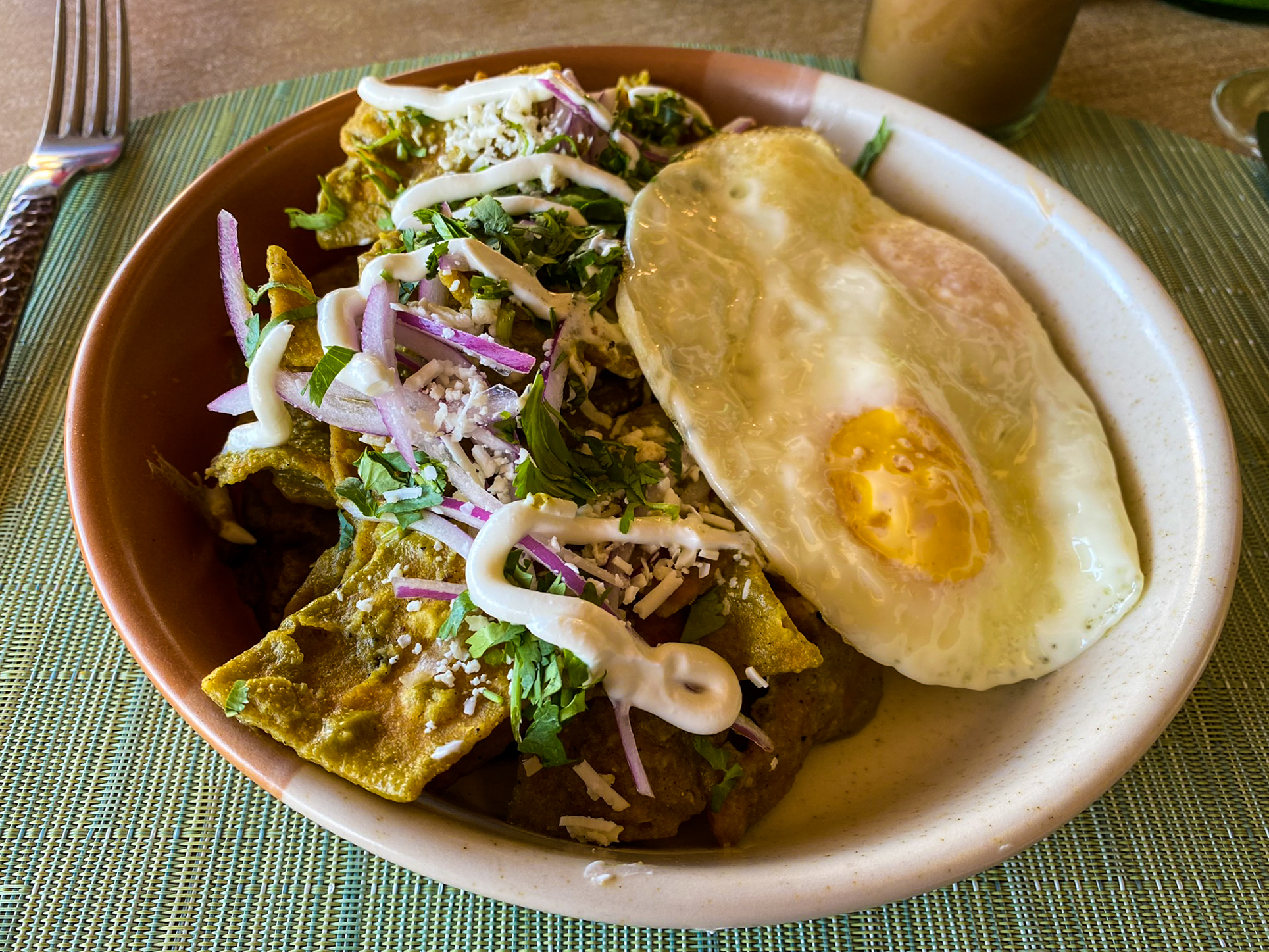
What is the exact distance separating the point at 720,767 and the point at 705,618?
0.23m

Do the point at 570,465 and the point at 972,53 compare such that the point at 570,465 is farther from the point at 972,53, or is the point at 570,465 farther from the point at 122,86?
the point at 122,86

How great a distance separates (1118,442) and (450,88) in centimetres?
163

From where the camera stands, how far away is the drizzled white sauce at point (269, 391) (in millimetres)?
1294

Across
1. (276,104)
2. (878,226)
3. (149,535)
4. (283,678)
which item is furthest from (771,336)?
(276,104)

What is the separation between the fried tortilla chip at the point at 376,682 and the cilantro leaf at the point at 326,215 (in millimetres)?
767

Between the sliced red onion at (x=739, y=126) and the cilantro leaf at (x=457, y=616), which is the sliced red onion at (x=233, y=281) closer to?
the cilantro leaf at (x=457, y=616)

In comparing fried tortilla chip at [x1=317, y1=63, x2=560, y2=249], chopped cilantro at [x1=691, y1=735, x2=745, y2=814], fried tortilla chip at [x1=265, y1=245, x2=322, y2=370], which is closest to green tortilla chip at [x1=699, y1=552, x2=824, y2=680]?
chopped cilantro at [x1=691, y1=735, x2=745, y2=814]

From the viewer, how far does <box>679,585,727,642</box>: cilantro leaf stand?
1273 mm

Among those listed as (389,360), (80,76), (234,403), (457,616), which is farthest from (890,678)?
(80,76)

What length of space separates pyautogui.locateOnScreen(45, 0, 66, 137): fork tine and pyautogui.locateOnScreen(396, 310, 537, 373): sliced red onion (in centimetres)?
171

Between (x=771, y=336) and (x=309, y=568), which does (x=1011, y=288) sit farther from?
(x=309, y=568)

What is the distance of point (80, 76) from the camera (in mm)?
2307

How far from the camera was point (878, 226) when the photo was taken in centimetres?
183

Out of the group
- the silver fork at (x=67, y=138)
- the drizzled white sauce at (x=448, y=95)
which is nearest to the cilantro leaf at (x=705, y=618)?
the drizzled white sauce at (x=448, y=95)
